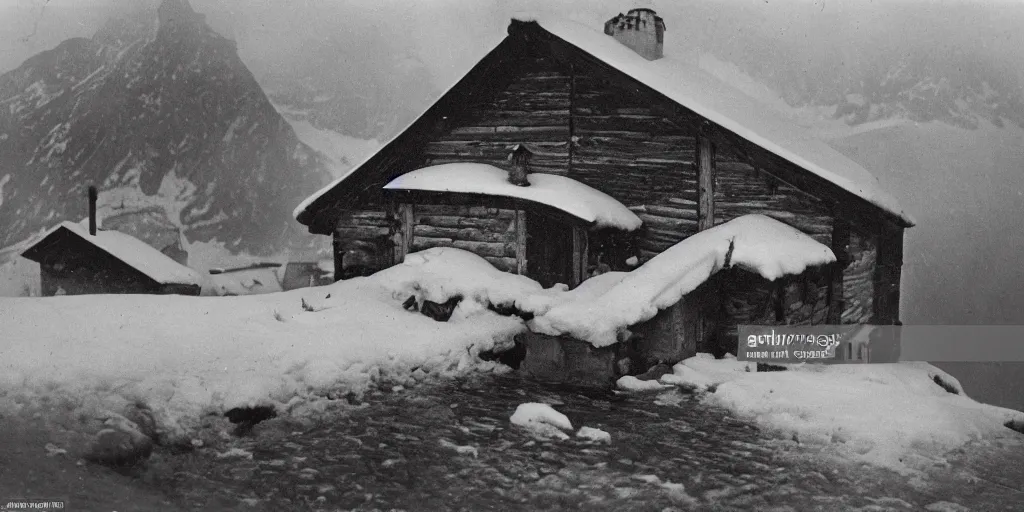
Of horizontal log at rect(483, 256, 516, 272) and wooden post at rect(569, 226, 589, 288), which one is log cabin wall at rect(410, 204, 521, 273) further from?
wooden post at rect(569, 226, 589, 288)

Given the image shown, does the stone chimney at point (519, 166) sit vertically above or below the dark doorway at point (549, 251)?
above

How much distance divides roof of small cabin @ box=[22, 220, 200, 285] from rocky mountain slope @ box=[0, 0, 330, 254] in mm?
1001

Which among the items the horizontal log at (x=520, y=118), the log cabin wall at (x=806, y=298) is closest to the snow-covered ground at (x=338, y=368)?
the log cabin wall at (x=806, y=298)

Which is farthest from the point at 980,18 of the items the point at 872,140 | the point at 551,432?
the point at 551,432

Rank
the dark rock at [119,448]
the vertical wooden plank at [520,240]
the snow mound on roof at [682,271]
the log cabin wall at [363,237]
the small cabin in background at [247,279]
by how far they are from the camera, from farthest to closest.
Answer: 1. the small cabin in background at [247,279]
2. the log cabin wall at [363,237]
3. the vertical wooden plank at [520,240]
4. the snow mound on roof at [682,271]
5. the dark rock at [119,448]

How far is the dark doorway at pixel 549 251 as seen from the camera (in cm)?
1155

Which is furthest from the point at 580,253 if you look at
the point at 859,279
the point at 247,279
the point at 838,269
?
the point at 247,279

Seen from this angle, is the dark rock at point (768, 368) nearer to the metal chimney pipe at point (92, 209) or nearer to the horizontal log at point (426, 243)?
the horizontal log at point (426, 243)

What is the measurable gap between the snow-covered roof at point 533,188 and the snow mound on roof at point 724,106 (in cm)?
197

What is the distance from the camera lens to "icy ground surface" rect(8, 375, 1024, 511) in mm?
4980

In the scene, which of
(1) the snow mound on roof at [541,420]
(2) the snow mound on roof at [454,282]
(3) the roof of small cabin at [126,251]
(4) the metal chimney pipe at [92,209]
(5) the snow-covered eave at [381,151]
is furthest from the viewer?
(3) the roof of small cabin at [126,251]

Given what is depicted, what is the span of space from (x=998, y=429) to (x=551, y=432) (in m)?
4.31

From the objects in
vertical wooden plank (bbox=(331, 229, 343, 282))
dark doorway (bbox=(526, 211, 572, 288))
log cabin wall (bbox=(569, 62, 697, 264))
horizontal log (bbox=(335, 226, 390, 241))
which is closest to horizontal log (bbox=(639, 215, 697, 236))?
log cabin wall (bbox=(569, 62, 697, 264))

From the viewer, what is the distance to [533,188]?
36.9 ft
